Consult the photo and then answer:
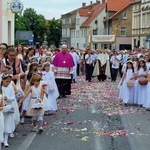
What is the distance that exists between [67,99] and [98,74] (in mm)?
10669

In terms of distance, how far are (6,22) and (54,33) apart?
108770mm

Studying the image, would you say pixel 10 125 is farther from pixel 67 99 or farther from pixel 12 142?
pixel 67 99

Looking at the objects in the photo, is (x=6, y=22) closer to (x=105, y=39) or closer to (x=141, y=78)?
(x=105, y=39)

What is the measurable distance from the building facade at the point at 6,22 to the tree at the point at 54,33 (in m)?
100

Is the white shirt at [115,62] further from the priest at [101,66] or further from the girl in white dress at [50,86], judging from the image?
the girl in white dress at [50,86]

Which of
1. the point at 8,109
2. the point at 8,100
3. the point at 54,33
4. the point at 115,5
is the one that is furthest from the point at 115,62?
the point at 54,33

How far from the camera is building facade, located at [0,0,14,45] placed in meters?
30.0

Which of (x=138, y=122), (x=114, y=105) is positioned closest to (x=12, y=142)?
(x=138, y=122)

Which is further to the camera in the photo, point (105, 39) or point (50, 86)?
point (105, 39)

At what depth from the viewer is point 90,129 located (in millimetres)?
11195

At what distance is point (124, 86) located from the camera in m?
16.4

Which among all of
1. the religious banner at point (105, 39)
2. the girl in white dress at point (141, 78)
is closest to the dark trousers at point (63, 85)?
the girl in white dress at point (141, 78)

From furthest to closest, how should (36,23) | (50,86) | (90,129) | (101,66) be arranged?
(36,23), (101,66), (50,86), (90,129)

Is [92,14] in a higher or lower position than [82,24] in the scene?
higher
